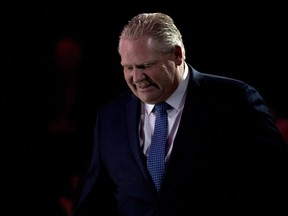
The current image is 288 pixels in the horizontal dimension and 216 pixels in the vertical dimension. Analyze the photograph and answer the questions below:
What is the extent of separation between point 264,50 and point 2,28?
5.32 ft

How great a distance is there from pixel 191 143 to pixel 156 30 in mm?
400

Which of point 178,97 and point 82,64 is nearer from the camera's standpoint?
point 178,97

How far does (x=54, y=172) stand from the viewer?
318 cm

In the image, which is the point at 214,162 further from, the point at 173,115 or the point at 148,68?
the point at 148,68

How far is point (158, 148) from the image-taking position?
1819 millimetres

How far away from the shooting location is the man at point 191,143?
170 centimetres

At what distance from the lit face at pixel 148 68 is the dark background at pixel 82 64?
48.6 inches

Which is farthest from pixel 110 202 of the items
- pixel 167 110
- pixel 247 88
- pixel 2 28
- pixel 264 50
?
pixel 2 28

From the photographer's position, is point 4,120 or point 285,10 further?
point 4,120

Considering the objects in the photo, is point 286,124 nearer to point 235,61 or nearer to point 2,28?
point 235,61

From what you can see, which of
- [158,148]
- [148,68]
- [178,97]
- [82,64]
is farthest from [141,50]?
[82,64]

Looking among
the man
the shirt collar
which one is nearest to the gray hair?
the man

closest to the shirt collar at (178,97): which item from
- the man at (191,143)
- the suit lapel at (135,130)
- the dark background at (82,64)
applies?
the man at (191,143)

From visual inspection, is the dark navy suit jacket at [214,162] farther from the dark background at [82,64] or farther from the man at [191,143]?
the dark background at [82,64]
